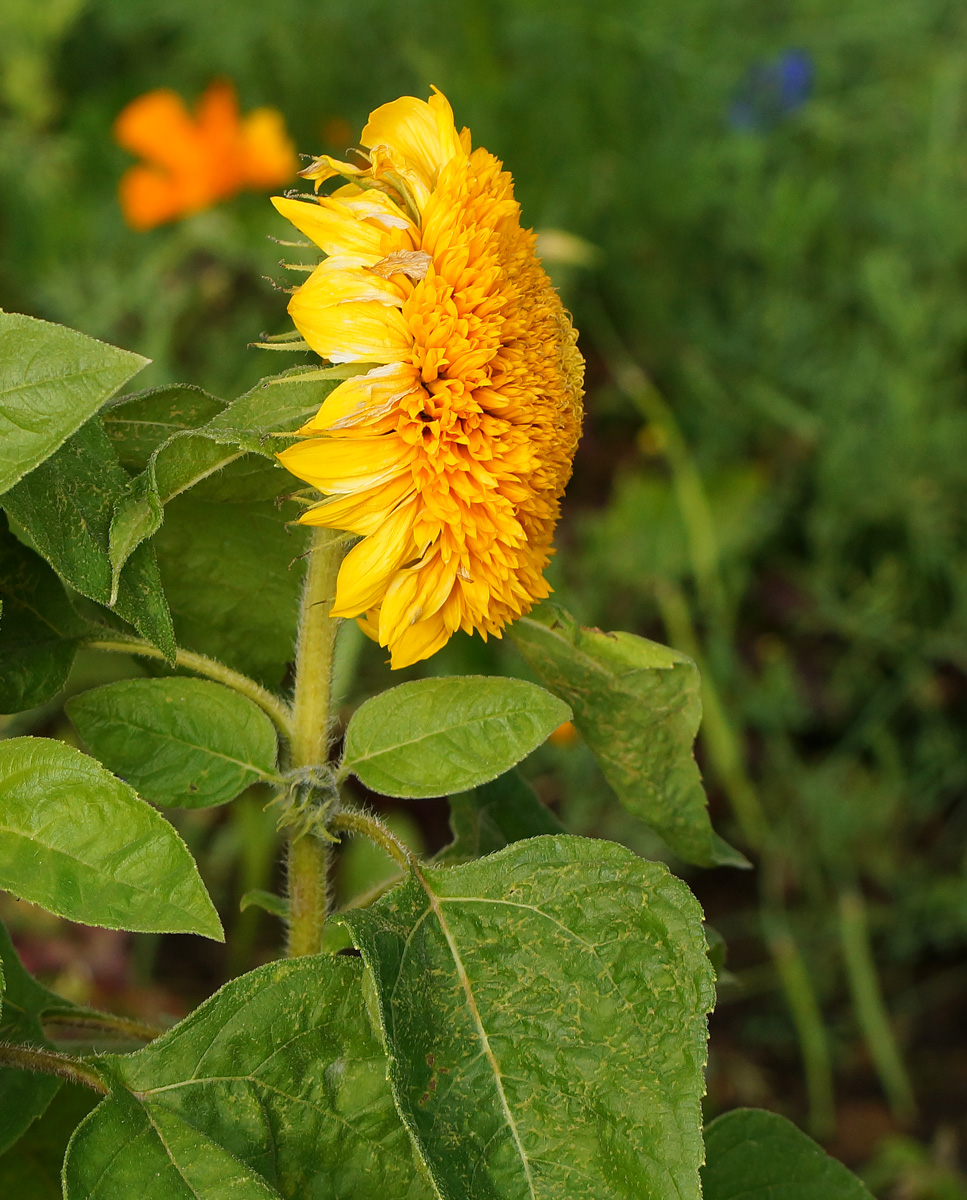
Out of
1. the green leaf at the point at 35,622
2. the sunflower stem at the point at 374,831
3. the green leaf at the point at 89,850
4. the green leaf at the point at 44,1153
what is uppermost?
the green leaf at the point at 35,622

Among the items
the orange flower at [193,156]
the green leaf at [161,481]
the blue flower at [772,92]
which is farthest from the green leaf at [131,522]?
the blue flower at [772,92]

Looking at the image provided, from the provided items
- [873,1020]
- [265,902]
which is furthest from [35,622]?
[873,1020]

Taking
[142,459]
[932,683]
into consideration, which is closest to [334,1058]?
[142,459]

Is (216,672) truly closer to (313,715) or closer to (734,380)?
(313,715)

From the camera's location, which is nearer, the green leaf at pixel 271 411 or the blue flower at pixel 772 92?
the green leaf at pixel 271 411

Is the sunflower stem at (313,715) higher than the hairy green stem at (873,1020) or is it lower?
higher

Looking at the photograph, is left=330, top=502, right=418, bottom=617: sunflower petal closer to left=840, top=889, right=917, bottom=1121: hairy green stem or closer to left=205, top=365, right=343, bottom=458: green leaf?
left=205, top=365, right=343, bottom=458: green leaf

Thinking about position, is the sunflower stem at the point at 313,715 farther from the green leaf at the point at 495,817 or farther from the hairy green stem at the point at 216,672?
the green leaf at the point at 495,817
